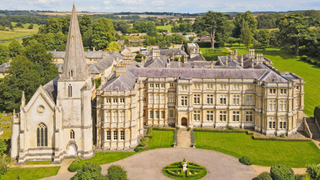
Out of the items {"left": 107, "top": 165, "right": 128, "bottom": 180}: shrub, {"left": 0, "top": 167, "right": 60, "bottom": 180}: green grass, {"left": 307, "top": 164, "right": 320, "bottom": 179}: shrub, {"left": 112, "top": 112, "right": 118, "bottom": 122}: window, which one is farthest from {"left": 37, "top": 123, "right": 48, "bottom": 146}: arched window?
{"left": 307, "top": 164, "right": 320, "bottom": 179}: shrub

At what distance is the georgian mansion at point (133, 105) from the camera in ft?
171

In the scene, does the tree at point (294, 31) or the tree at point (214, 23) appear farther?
the tree at point (214, 23)

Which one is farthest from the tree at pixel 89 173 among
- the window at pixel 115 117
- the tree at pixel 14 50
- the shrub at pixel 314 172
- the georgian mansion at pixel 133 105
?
the tree at pixel 14 50

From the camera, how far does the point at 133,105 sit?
5669 centimetres

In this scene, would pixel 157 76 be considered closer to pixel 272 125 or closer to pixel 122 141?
pixel 122 141

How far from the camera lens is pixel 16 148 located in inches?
2053

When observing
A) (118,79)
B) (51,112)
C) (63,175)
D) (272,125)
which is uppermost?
(118,79)

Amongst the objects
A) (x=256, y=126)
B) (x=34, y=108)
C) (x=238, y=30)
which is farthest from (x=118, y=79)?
(x=238, y=30)

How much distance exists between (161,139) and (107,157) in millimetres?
11908

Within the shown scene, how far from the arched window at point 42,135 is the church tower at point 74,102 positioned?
2522mm

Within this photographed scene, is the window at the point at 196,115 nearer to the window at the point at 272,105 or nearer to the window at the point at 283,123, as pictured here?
the window at the point at 272,105

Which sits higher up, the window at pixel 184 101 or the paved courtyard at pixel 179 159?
the window at pixel 184 101

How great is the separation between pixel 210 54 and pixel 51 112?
9146cm

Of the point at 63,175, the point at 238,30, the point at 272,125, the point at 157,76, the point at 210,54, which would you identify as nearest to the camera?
the point at 63,175
